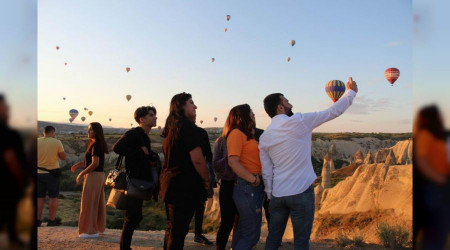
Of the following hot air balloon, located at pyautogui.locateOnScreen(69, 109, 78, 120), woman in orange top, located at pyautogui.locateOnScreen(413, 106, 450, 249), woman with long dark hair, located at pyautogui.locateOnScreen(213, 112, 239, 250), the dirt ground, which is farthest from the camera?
hot air balloon, located at pyautogui.locateOnScreen(69, 109, 78, 120)

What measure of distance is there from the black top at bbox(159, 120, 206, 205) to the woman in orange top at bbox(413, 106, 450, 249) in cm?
231

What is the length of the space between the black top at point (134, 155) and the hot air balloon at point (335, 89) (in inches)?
872

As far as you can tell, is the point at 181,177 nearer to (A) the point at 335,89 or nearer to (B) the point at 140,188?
(B) the point at 140,188

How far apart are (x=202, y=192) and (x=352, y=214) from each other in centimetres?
1424

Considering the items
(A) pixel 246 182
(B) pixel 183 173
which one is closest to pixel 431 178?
(A) pixel 246 182

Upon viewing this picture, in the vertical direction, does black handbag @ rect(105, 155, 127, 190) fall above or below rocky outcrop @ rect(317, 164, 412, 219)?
above

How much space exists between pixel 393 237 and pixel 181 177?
3.78 meters

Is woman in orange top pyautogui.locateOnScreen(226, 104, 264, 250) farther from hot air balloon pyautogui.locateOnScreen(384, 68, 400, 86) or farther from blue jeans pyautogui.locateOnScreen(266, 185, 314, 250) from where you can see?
hot air balloon pyautogui.locateOnScreen(384, 68, 400, 86)

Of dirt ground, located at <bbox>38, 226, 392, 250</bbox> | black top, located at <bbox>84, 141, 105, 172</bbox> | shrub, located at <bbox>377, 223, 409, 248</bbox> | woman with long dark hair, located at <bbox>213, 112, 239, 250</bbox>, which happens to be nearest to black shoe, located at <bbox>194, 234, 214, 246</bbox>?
dirt ground, located at <bbox>38, 226, 392, 250</bbox>

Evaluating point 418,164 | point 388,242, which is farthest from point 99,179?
point 418,164

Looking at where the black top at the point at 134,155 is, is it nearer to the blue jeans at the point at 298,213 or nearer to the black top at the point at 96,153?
the blue jeans at the point at 298,213

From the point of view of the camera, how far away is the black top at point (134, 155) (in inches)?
177

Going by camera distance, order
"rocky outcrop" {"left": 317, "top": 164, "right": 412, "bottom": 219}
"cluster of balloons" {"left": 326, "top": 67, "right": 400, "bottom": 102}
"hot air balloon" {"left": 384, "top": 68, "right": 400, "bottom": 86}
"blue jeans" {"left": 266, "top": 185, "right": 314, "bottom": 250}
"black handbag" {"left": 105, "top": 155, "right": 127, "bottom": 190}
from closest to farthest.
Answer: "blue jeans" {"left": 266, "top": 185, "right": 314, "bottom": 250} < "black handbag" {"left": 105, "top": 155, "right": 127, "bottom": 190} < "rocky outcrop" {"left": 317, "top": 164, "right": 412, "bottom": 219} < "cluster of balloons" {"left": 326, "top": 67, "right": 400, "bottom": 102} < "hot air balloon" {"left": 384, "top": 68, "right": 400, "bottom": 86}

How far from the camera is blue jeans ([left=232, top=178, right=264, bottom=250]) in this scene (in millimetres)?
3818
